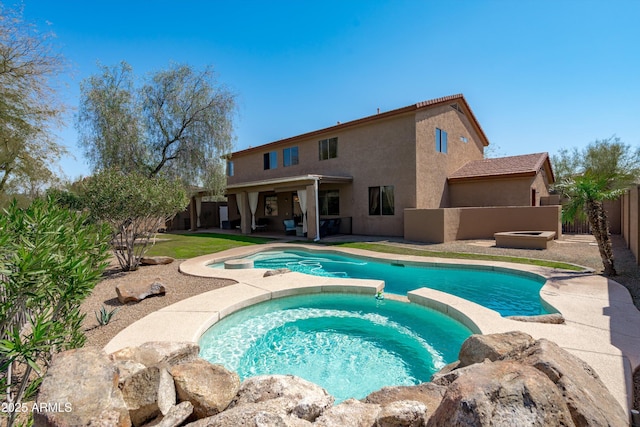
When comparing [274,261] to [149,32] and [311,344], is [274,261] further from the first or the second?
[149,32]

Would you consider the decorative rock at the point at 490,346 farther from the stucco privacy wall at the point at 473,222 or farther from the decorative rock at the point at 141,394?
the stucco privacy wall at the point at 473,222

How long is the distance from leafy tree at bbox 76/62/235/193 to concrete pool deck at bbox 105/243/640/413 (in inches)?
434

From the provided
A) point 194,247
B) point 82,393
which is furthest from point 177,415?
point 194,247

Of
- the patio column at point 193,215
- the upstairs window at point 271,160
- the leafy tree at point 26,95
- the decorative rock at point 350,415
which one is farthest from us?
the patio column at point 193,215

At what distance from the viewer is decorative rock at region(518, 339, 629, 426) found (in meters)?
1.96

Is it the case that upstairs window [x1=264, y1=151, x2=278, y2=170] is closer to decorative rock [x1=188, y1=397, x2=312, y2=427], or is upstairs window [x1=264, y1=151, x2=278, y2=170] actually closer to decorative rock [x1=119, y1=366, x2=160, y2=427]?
decorative rock [x1=119, y1=366, x2=160, y2=427]

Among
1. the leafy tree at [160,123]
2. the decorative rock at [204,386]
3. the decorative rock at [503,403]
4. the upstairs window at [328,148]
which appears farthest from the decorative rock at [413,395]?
the leafy tree at [160,123]

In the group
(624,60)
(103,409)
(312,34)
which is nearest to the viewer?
(103,409)

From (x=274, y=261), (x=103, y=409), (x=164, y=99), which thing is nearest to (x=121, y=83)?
(x=164, y=99)

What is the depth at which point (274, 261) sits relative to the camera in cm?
1245

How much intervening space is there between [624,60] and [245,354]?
1709cm

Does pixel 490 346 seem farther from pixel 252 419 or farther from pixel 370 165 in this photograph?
pixel 370 165

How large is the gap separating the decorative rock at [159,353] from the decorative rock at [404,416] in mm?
2315

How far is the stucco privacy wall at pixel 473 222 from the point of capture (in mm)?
13984
